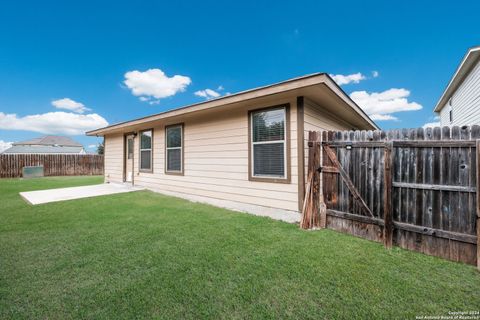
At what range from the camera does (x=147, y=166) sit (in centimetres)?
796

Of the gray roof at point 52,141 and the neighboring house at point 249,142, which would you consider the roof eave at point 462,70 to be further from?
the gray roof at point 52,141

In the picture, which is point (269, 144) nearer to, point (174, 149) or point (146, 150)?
point (174, 149)

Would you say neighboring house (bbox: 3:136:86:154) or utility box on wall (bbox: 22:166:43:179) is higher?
neighboring house (bbox: 3:136:86:154)

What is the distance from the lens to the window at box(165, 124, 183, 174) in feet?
21.5

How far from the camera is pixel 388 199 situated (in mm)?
2805

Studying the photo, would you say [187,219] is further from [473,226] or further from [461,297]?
[473,226]

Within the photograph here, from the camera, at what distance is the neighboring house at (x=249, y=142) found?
158 inches

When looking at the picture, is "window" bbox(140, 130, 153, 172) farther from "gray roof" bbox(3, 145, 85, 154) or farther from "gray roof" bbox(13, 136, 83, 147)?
"gray roof" bbox(13, 136, 83, 147)

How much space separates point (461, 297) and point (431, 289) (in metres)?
0.19

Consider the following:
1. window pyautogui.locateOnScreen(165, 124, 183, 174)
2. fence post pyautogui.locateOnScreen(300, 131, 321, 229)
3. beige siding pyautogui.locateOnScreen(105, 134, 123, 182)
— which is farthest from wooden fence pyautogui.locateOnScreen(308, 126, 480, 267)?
beige siding pyautogui.locateOnScreen(105, 134, 123, 182)

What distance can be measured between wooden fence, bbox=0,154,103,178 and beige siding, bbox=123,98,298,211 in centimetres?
1389

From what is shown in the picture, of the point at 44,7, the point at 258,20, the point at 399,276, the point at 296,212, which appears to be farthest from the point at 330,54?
the point at 44,7

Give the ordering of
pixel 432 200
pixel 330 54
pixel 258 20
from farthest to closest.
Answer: pixel 330 54 → pixel 258 20 → pixel 432 200

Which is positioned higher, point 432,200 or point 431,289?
point 432,200
